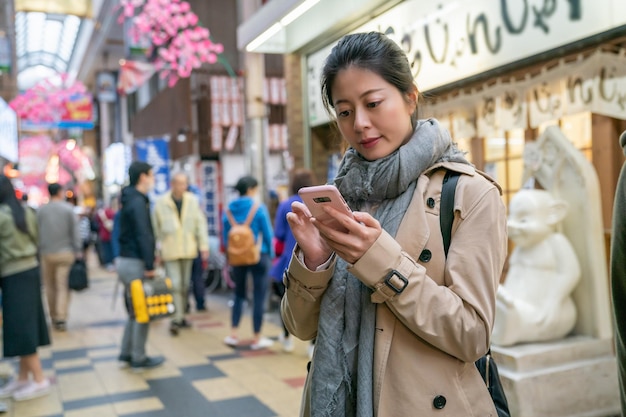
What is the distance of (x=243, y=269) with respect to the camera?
7.00 metres

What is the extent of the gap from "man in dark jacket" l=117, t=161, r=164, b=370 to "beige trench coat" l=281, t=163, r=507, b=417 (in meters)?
4.96

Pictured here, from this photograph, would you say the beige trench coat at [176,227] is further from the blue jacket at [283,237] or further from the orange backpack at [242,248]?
the blue jacket at [283,237]

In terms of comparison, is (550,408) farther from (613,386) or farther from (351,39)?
(351,39)

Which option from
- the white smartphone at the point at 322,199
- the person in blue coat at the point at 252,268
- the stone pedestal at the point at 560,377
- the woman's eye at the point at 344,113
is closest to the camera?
the white smartphone at the point at 322,199

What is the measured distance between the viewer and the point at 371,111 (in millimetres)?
1627

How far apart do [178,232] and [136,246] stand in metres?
1.54

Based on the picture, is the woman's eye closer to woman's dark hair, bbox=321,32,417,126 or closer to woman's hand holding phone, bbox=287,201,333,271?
woman's dark hair, bbox=321,32,417,126

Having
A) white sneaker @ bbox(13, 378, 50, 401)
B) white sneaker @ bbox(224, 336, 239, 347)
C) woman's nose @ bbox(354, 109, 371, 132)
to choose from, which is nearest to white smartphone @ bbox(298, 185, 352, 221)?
woman's nose @ bbox(354, 109, 371, 132)

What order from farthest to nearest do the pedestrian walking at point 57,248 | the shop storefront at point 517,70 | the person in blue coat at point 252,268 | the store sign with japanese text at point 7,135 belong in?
1. the store sign with japanese text at point 7,135
2. the pedestrian walking at point 57,248
3. the person in blue coat at point 252,268
4. the shop storefront at point 517,70

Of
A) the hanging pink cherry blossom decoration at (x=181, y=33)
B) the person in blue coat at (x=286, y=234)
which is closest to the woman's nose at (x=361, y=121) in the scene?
the person in blue coat at (x=286, y=234)

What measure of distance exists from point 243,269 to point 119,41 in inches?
777

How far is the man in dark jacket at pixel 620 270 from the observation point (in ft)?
4.20

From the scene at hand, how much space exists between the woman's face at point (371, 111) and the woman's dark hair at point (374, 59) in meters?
0.02

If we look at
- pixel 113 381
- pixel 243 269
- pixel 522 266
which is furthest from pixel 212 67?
pixel 522 266
